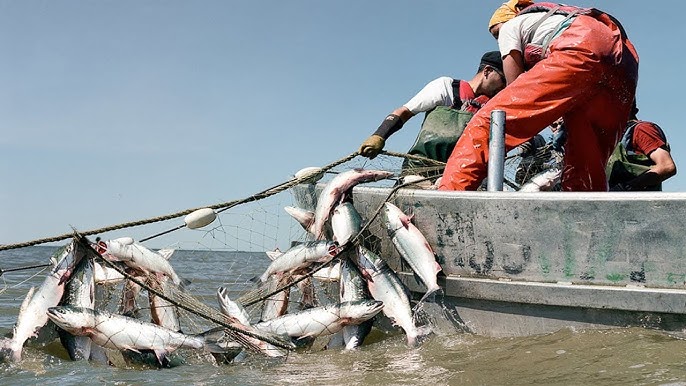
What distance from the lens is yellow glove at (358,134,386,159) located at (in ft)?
19.1

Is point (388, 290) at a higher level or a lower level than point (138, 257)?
lower

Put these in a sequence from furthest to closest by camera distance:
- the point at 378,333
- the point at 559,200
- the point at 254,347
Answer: the point at 378,333, the point at 254,347, the point at 559,200

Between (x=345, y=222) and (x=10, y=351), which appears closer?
(x=10, y=351)

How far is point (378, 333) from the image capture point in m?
5.28

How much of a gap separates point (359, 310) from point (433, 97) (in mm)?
2629

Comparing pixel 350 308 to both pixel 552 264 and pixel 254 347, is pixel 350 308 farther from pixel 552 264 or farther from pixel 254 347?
pixel 552 264

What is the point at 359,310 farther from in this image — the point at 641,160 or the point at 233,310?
the point at 641,160

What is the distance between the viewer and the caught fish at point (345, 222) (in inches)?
200

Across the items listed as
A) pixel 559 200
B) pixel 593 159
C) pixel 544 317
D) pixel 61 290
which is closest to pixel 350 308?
pixel 544 317

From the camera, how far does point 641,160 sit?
6.85m

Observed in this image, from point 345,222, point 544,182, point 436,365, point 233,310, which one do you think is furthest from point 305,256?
point 544,182

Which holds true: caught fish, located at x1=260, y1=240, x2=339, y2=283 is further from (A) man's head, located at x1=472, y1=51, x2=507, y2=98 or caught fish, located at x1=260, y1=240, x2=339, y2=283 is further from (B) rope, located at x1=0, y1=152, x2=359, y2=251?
(A) man's head, located at x1=472, y1=51, x2=507, y2=98

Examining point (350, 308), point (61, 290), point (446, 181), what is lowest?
point (350, 308)

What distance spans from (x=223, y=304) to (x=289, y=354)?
598 mm
